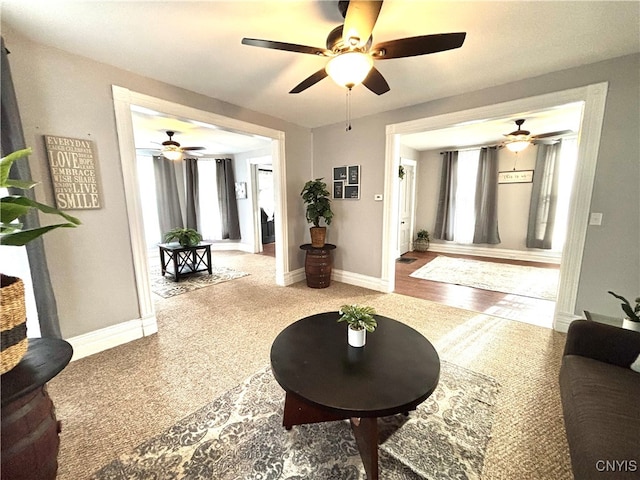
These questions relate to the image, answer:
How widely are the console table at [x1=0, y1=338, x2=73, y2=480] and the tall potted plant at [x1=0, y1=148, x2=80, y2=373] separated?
67 millimetres

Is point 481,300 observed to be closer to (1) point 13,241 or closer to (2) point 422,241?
(2) point 422,241

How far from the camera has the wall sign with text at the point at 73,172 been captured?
196 cm

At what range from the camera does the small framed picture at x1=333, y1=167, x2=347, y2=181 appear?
385cm

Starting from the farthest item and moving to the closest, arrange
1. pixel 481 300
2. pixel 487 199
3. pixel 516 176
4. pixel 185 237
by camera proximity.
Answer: pixel 487 199, pixel 516 176, pixel 185 237, pixel 481 300

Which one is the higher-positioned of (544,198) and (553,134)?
(553,134)

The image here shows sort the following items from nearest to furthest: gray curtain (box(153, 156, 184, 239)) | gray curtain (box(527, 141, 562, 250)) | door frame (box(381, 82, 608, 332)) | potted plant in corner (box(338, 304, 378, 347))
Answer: potted plant in corner (box(338, 304, 378, 347)) → door frame (box(381, 82, 608, 332)) → gray curtain (box(527, 141, 562, 250)) → gray curtain (box(153, 156, 184, 239))

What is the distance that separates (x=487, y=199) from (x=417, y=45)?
5.09m

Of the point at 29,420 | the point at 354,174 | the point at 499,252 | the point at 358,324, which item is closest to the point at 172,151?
the point at 354,174

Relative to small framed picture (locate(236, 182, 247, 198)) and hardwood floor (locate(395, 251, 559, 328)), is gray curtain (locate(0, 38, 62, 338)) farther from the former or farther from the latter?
small framed picture (locate(236, 182, 247, 198))

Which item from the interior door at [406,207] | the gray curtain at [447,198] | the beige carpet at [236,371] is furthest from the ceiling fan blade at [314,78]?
the gray curtain at [447,198]

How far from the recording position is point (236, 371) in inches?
78.2

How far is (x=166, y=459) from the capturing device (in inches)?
51.4

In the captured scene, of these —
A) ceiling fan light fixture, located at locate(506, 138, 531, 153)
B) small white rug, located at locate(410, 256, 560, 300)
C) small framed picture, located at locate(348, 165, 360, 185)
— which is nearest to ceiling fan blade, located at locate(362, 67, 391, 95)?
small framed picture, located at locate(348, 165, 360, 185)

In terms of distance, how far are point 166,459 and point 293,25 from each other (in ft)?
8.77
